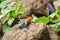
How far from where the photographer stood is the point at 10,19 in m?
3.23

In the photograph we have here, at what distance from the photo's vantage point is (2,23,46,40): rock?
2.60 m

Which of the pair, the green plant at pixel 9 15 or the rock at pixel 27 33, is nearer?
the rock at pixel 27 33

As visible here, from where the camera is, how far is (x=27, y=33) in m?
2.67

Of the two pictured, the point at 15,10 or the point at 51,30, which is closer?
the point at 51,30

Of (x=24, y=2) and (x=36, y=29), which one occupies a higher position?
(x=24, y=2)

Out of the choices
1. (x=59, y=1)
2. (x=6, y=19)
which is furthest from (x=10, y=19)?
(x=59, y=1)

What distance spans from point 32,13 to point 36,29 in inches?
39.1

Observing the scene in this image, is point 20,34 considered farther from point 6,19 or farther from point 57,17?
point 57,17

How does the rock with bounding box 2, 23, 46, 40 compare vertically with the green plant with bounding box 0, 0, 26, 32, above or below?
below

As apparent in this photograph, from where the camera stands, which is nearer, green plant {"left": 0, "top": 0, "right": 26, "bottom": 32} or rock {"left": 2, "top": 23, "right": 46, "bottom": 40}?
rock {"left": 2, "top": 23, "right": 46, "bottom": 40}

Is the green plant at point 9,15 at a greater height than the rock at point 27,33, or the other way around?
the green plant at point 9,15

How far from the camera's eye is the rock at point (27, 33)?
2.60 m

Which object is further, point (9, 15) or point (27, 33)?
point (9, 15)

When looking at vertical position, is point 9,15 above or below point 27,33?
above
